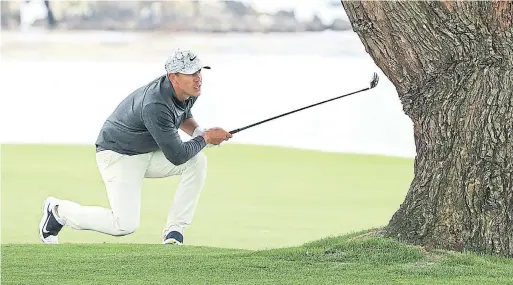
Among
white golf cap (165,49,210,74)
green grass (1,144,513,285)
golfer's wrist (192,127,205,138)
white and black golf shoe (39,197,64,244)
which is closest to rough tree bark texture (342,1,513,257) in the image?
green grass (1,144,513,285)

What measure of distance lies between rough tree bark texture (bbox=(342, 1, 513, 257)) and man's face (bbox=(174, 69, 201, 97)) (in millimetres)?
840

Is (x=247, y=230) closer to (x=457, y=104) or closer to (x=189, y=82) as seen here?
(x=189, y=82)

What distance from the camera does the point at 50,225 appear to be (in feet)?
17.3

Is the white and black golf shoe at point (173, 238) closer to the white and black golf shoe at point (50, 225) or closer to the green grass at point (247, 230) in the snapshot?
the green grass at point (247, 230)

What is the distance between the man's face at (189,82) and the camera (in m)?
4.83

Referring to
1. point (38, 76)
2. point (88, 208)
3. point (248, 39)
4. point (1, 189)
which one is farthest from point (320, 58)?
point (88, 208)

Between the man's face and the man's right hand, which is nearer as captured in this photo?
the man's face

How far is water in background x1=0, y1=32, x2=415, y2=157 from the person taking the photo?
11156 millimetres

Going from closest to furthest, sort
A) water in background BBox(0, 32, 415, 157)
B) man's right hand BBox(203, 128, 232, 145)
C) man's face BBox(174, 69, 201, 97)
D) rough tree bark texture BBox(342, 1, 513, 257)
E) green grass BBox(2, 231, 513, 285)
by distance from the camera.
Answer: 1. green grass BBox(2, 231, 513, 285)
2. rough tree bark texture BBox(342, 1, 513, 257)
3. man's face BBox(174, 69, 201, 97)
4. man's right hand BBox(203, 128, 232, 145)
5. water in background BBox(0, 32, 415, 157)

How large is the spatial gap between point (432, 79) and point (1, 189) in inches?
174

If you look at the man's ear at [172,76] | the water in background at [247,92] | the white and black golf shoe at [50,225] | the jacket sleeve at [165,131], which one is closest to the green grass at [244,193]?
the white and black golf shoe at [50,225]

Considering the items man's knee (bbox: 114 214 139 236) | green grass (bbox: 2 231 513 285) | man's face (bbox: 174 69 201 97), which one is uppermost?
man's face (bbox: 174 69 201 97)

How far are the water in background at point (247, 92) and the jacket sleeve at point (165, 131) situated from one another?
19.2 feet

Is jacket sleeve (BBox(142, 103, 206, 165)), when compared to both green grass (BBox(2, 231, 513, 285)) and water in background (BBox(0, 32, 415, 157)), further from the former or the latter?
water in background (BBox(0, 32, 415, 157))
